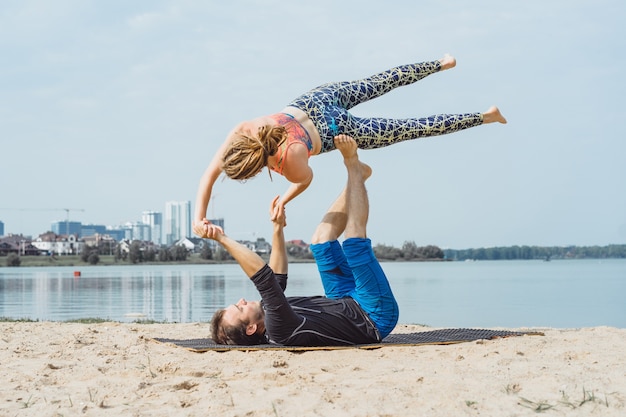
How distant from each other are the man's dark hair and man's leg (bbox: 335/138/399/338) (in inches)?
33.1

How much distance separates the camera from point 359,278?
16.8 ft

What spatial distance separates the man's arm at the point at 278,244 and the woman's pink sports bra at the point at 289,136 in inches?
12.6

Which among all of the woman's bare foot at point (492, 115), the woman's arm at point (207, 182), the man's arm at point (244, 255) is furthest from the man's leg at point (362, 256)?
the woman's bare foot at point (492, 115)

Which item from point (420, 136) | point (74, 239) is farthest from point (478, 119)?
point (74, 239)

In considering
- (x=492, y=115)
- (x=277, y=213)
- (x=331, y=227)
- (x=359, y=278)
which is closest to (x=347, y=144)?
(x=331, y=227)

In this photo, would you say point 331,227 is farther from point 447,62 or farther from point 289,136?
point 447,62

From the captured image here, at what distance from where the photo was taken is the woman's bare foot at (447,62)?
20.7 ft

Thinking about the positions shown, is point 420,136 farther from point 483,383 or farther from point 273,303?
point 483,383

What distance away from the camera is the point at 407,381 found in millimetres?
3820

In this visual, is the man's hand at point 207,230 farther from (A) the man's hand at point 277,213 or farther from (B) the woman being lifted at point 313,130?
(A) the man's hand at point 277,213

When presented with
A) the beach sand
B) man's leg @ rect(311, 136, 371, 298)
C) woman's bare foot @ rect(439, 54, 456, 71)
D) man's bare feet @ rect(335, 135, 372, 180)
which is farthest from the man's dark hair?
woman's bare foot @ rect(439, 54, 456, 71)

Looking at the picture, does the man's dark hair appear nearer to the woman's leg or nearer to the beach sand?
the beach sand

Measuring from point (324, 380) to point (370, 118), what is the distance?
105 inches

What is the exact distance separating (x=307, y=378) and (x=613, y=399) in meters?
1.65
